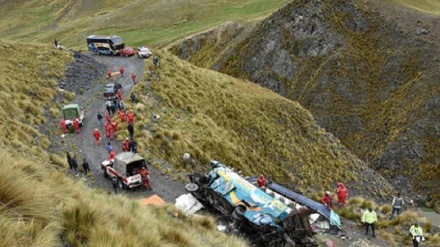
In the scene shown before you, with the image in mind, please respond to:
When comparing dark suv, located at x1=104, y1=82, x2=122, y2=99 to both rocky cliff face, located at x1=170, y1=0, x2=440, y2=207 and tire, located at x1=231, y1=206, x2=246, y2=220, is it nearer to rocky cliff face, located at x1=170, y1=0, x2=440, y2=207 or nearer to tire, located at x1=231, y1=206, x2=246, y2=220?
tire, located at x1=231, y1=206, x2=246, y2=220

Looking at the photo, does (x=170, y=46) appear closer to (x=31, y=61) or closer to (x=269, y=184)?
(x=31, y=61)

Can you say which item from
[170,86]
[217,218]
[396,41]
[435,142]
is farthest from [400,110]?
[217,218]

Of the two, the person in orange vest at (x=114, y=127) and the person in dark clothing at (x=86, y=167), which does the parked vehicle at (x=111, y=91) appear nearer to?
the person in orange vest at (x=114, y=127)

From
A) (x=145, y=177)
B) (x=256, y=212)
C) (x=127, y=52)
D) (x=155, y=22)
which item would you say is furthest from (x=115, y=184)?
(x=155, y=22)

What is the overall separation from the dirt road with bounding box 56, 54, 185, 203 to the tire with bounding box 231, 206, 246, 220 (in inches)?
157

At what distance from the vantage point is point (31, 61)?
48062 millimetres

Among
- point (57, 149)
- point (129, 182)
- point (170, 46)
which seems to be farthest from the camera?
point (170, 46)

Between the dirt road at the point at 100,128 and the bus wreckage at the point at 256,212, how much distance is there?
1782mm

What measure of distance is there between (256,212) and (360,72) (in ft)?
155

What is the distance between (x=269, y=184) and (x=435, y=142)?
104ft

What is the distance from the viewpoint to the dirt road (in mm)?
24438

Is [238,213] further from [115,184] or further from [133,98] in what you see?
[133,98]

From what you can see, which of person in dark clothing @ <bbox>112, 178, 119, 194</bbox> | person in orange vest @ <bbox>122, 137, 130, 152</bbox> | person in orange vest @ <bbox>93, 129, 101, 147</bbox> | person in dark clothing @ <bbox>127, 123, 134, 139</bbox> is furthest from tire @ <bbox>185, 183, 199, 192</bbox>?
person in orange vest @ <bbox>93, 129, 101, 147</bbox>

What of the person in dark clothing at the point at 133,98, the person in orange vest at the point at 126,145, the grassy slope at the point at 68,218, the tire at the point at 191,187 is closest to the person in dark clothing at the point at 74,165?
the person in orange vest at the point at 126,145
